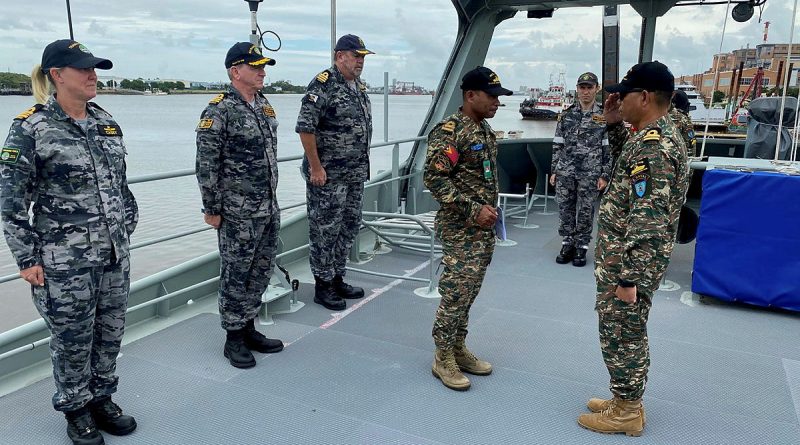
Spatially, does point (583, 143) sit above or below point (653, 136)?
below

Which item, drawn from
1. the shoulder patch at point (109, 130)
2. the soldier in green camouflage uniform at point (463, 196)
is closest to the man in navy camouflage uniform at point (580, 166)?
the soldier in green camouflage uniform at point (463, 196)

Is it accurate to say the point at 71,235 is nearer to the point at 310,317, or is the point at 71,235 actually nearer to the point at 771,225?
the point at 310,317

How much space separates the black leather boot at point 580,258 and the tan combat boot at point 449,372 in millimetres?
2234

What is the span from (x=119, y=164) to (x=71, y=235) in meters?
0.31

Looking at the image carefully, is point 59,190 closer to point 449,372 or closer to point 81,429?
point 81,429

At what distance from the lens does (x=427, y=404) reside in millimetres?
2422

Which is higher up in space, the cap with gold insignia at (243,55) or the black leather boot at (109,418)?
Answer: the cap with gold insignia at (243,55)

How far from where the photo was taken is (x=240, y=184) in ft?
8.57

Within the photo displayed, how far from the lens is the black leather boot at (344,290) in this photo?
3.68 metres

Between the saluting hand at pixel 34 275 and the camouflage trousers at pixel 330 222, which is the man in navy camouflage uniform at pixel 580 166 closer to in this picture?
the camouflage trousers at pixel 330 222

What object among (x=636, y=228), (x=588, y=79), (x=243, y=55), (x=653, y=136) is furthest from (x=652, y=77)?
(x=588, y=79)

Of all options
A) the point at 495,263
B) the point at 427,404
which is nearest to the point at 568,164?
the point at 495,263

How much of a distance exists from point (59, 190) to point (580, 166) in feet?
12.0

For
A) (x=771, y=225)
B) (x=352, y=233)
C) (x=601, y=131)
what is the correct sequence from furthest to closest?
(x=601, y=131)
(x=352, y=233)
(x=771, y=225)
